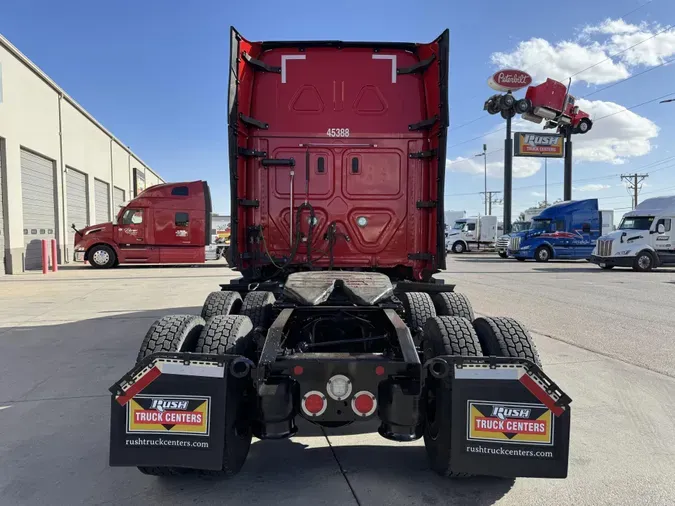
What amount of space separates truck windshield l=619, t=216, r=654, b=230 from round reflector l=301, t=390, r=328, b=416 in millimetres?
20737

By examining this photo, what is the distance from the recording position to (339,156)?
521 cm

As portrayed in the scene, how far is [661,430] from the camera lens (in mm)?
3561

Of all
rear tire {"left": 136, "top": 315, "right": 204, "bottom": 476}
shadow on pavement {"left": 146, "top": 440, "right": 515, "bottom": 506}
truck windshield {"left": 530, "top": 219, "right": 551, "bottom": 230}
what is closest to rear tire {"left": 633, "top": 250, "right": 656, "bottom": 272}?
truck windshield {"left": 530, "top": 219, "right": 551, "bottom": 230}

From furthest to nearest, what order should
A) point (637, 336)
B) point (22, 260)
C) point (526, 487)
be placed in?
point (22, 260), point (637, 336), point (526, 487)

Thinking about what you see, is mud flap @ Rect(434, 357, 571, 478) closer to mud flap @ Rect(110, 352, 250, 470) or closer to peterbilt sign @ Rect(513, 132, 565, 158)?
mud flap @ Rect(110, 352, 250, 470)

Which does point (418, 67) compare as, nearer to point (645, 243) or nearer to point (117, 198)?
point (645, 243)

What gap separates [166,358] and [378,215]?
10.8 ft

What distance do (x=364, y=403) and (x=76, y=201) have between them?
24.5 meters

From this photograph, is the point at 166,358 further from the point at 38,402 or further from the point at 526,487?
the point at 38,402

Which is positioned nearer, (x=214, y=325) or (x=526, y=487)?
(x=526, y=487)

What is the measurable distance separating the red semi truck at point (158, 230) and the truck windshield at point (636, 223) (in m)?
17.2

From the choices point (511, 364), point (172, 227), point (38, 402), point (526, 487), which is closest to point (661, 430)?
point (526, 487)

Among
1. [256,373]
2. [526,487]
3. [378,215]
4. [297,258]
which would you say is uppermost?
[378,215]

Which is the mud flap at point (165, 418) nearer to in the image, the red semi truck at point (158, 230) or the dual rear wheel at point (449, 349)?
the dual rear wheel at point (449, 349)
